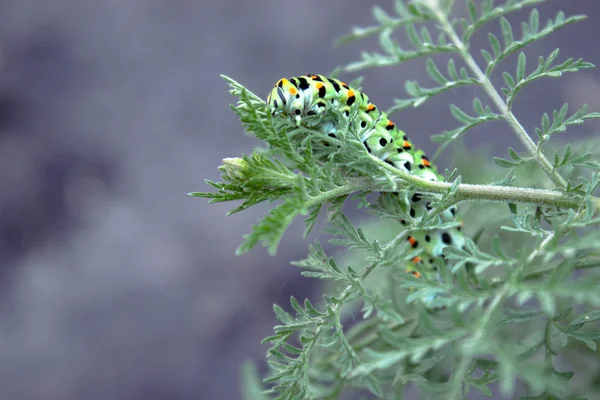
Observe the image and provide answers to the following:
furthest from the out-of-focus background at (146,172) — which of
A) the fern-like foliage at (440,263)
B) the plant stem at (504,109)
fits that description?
the fern-like foliage at (440,263)

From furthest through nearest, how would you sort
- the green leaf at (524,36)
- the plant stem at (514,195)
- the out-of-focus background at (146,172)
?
the out-of-focus background at (146,172) < the green leaf at (524,36) < the plant stem at (514,195)

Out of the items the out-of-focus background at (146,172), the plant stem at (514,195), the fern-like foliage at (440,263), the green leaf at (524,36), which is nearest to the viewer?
the fern-like foliage at (440,263)

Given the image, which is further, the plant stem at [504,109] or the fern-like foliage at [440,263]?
the plant stem at [504,109]

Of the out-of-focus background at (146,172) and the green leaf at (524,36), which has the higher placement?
the out-of-focus background at (146,172)

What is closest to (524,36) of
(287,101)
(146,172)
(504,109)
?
(504,109)

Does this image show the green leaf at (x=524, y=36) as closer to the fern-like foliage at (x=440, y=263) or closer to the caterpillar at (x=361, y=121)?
the fern-like foliage at (x=440, y=263)

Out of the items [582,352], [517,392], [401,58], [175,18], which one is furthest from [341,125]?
[175,18]

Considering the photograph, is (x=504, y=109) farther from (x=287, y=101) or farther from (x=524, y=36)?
(x=287, y=101)
